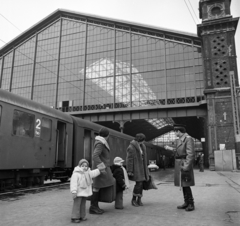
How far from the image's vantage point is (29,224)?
160 inches

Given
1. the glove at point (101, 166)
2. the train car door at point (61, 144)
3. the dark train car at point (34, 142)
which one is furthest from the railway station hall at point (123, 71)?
the glove at point (101, 166)

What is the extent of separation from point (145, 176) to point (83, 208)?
1.96 meters

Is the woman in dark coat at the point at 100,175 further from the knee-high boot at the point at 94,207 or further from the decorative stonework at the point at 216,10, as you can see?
the decorative stonework at the point at 216,10

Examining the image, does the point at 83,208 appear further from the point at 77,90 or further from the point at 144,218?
the point at 77,90

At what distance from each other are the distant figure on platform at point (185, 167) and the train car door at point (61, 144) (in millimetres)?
6600

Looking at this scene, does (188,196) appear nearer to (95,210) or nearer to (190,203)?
(190,203)

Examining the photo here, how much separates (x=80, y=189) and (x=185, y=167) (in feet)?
7.38

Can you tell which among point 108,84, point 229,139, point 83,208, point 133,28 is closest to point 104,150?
point 83,208

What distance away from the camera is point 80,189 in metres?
4.32

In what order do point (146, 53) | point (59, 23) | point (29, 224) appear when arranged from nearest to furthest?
point (29, 224), point (146, 53), point (59, 23)

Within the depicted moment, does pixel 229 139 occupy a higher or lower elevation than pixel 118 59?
lower

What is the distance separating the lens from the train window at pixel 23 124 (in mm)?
8234

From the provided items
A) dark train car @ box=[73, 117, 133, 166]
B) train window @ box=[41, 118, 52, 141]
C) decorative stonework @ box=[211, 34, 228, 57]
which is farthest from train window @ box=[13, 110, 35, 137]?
decorative stonework @ box=[211, 34, 228, 57]

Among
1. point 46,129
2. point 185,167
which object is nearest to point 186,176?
point 185,167
